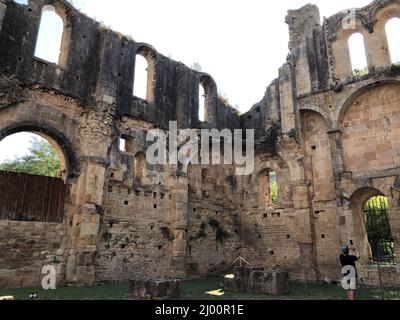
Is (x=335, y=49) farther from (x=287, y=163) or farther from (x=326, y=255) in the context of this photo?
(x=326, y=255)

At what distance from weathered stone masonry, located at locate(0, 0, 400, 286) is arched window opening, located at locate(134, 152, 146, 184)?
0.04 metres

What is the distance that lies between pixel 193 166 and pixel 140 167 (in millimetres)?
2542

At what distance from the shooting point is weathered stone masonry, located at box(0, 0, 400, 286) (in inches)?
394

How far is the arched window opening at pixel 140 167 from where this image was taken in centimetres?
1238

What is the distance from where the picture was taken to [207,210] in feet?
46.6

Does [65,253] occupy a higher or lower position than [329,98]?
lower

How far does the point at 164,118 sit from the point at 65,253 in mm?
6316

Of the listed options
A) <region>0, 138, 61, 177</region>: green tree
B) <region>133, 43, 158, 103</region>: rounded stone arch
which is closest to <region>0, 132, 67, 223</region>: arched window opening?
<region>133, 43, 158, 103</region>: rounded stone arch

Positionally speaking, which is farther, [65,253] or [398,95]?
[398,95]

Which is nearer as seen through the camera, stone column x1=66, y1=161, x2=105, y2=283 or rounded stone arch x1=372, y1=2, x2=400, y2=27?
stone column x1=66, y1=161, x2=105, y2=283

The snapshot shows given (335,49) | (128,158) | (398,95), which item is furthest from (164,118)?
(398,95)

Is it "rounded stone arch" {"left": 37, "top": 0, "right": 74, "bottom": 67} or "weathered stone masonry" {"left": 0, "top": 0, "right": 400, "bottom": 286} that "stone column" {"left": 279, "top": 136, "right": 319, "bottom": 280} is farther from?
"rounded stone arch" {"left": 37, "top": 0, "right": 74, "bottom": 67}
